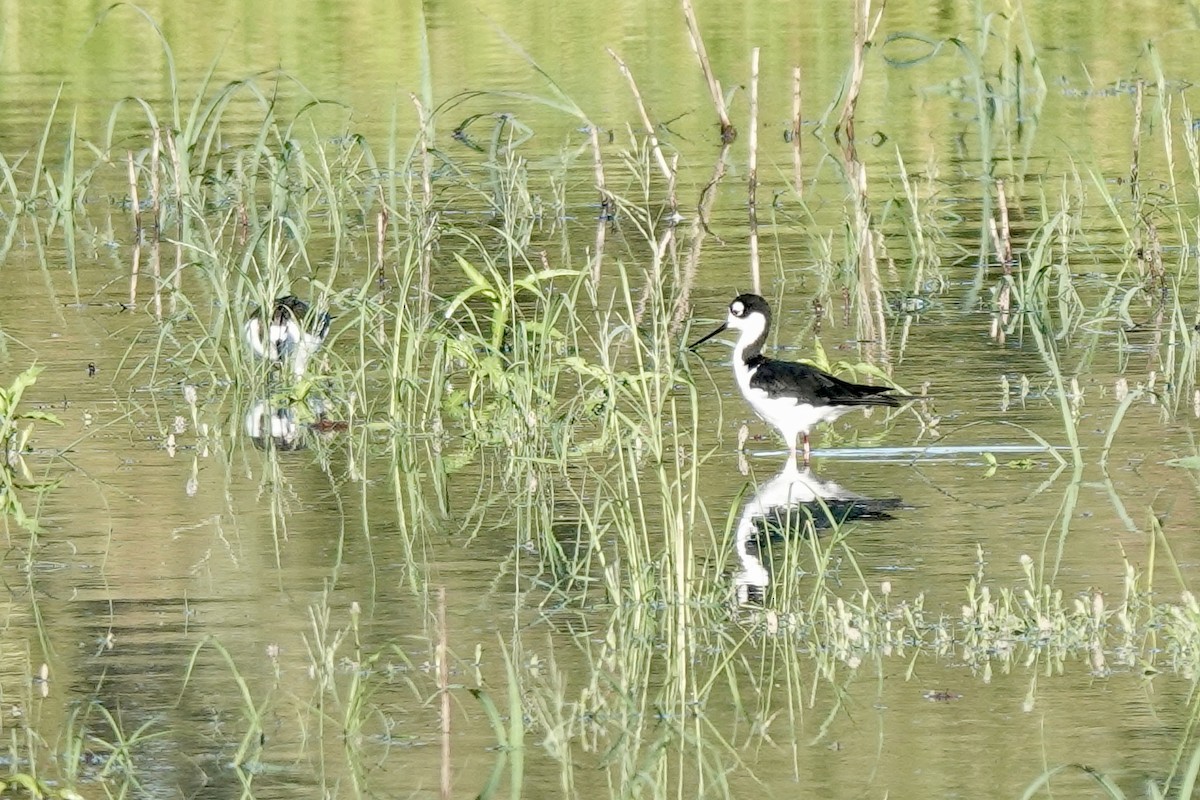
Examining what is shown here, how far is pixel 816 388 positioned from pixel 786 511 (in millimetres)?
1077

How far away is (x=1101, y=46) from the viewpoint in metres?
28.9

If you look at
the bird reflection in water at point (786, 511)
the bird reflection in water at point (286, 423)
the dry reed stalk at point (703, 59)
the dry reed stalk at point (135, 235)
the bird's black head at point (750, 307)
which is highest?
the dry reed stalk at point (703, 59)

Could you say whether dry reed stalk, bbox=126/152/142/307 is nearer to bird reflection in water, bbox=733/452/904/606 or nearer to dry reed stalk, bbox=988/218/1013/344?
dry reed stalk, bbox=988/218/1013/344

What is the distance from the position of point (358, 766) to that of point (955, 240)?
429 inches

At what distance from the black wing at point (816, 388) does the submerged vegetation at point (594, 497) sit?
1.13 ft

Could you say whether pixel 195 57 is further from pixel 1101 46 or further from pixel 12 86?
pixel 1101 46

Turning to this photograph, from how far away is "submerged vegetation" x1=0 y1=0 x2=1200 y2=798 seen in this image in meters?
7.01

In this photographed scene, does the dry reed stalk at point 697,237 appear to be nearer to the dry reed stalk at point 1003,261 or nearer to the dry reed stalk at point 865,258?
the dry reed stalk at point 865,258

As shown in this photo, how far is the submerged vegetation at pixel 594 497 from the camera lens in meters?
7.01

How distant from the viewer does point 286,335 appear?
488 inches

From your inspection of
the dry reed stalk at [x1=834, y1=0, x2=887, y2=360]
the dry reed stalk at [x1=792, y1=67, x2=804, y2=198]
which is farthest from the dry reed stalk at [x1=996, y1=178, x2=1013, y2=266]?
the dry reed stalk at [x1=792, y1=67, x2=804, y2=198]

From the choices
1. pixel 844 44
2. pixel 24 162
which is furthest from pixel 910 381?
pixel 844 44

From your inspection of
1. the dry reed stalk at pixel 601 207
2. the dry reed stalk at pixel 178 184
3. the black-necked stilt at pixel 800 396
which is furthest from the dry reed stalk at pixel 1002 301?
the dry reed stalk at pixel 178 184

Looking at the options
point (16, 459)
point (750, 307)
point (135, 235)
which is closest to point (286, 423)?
point (16, 459)
